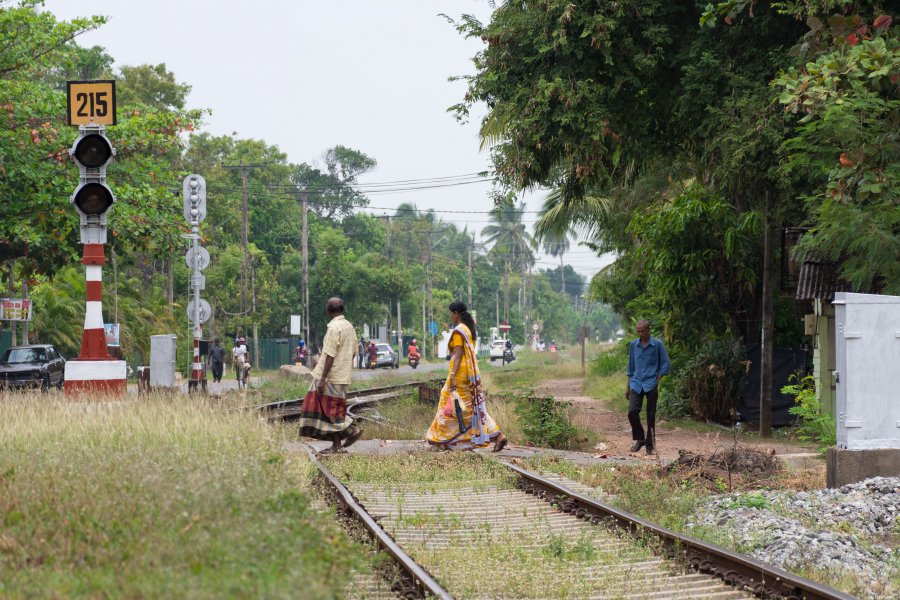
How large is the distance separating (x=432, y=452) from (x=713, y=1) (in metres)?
8.40

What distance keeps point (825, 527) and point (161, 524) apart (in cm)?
584

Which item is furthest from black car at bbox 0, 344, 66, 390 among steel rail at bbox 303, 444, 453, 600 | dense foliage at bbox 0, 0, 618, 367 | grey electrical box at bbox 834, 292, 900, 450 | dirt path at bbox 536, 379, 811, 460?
grey electrical box at bbox 834, 292, 900, 450

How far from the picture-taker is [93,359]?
14.5m

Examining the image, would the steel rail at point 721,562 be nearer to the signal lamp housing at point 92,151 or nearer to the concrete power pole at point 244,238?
the signal lamp housing at point 92,151

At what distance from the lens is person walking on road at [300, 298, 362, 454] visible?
13836 mm

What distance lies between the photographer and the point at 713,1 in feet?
59.9

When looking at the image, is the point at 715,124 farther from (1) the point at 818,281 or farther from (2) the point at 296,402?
(2) the point at 296,402

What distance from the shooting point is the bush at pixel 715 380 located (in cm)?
2230

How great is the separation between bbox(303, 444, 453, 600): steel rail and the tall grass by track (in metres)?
0.45

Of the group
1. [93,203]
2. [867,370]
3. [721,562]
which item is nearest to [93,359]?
[93,203]

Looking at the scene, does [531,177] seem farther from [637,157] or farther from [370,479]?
[370,479]

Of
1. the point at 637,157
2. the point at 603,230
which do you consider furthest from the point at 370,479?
the point at 603,230

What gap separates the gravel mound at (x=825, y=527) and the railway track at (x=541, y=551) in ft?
2.12

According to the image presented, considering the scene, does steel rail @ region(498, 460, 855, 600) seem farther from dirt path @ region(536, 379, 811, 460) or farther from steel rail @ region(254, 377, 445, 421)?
steel rail @ region(254, 377, 445, 421)
